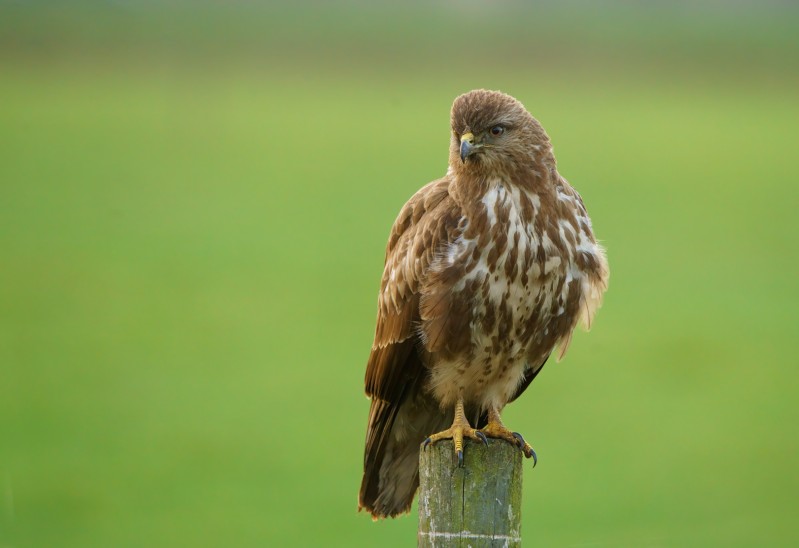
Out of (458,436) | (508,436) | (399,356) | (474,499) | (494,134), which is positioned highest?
(494,134)

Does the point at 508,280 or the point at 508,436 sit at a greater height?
the point at 508,280

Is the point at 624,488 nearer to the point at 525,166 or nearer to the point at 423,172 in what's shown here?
the point at 525,166

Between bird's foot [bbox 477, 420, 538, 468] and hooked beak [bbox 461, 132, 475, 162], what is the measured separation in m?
1.32

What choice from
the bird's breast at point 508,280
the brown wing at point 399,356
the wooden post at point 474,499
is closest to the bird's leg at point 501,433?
the bird's breast at point 508,280

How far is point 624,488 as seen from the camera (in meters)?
14.6

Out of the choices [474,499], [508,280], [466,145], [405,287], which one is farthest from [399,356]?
[474,499]

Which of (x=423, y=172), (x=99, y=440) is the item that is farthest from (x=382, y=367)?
(x=423, y=172)

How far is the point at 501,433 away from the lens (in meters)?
5.67

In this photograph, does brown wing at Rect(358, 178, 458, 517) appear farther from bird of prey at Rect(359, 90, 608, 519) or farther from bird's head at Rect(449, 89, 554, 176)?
bird's head at Rect(449, 89, 554, 176)

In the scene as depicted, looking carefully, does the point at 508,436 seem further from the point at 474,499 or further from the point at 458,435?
the point at 474,499

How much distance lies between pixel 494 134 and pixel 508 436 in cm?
147

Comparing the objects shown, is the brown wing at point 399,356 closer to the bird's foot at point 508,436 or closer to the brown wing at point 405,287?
the brown wing at point 405,287

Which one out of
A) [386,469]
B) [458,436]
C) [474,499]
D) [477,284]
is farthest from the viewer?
[386,469]

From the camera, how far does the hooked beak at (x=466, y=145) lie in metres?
5.56
